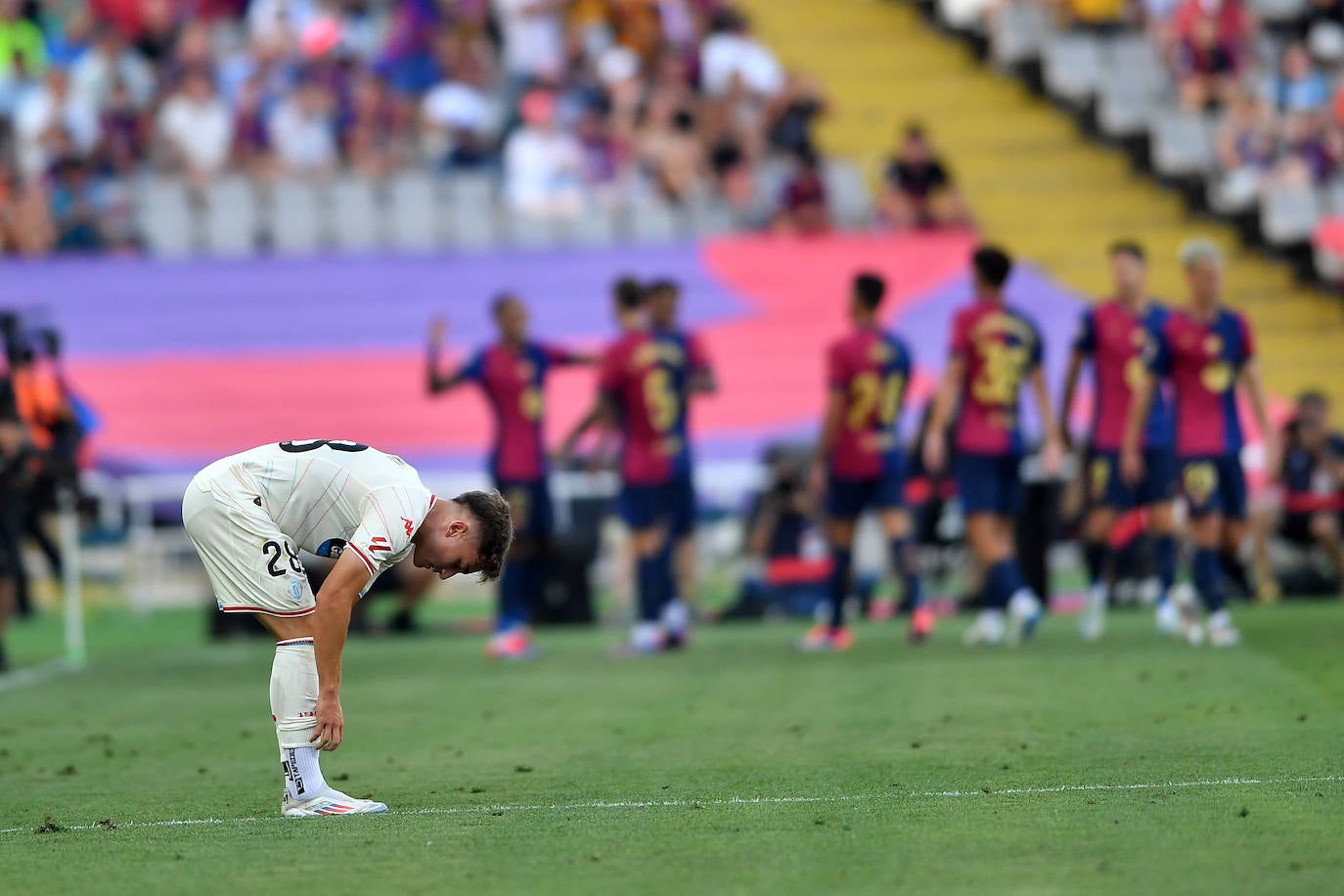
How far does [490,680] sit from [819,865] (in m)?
6.99

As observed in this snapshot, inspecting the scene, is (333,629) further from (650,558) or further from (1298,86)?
(1298,86)

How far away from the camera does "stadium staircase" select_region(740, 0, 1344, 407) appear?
76.3 ft

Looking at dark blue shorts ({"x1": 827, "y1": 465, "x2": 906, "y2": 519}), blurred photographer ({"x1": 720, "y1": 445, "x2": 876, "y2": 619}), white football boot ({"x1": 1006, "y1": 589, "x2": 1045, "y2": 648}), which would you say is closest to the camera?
white football boot ({"x1": 1006, "y1": 589, "x2": 1045, "y2": 648})

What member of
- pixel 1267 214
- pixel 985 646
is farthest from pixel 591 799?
pixel 1267 214

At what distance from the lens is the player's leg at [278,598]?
7.58 m

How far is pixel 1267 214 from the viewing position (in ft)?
77.7

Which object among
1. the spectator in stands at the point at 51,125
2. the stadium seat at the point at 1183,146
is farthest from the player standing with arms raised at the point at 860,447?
the spectator in stands at the point at 51,125

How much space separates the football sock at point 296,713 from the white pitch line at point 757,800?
0.17 metres

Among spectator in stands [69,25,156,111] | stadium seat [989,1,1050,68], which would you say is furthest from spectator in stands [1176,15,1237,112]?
spectator in stands [69,25,156,111]

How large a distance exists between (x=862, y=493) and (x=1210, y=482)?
2.44m

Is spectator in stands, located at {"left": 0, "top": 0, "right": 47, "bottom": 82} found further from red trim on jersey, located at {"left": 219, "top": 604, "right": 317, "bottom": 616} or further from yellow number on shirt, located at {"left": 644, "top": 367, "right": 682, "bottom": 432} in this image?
red trim on jersey, located at {"left": 219, "top": 604, "right": 317, "bottom": 616}

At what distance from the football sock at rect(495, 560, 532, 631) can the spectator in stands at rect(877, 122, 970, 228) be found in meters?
8.40

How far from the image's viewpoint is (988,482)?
13812mm

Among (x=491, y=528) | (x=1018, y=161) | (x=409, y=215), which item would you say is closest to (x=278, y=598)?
(x=491, y=528)
